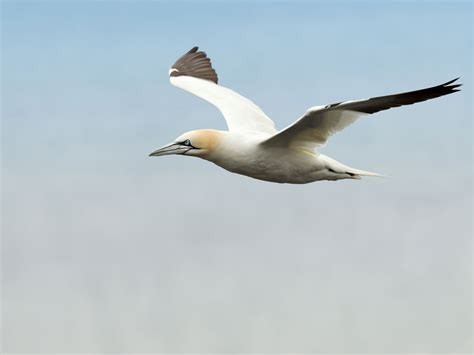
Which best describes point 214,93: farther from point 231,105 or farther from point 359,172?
point 359,172

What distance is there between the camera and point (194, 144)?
34.9 feet

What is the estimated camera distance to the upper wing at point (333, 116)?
961 centimetres

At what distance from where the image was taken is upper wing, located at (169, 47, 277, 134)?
40.9 ft

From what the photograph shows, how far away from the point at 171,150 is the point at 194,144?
27cm

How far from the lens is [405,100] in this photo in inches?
382

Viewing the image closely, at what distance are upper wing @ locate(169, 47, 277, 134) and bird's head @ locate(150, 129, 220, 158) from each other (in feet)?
4.53

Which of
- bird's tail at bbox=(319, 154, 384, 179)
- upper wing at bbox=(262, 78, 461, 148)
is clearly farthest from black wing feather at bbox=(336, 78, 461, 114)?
bird's tail at bbox=(319, 154, 384, 179)

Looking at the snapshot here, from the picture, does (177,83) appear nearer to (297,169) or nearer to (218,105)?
(218,105)

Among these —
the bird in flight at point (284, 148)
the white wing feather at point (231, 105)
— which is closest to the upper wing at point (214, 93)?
the white wing feather at point (231, 105)

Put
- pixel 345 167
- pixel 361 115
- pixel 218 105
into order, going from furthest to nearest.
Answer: pixel 218 105 < pixel 345 167 < pixel 361 115

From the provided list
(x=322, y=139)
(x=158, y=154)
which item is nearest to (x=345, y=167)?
(x=322, y=139)

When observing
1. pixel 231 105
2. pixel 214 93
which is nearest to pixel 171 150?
pixel 231 105

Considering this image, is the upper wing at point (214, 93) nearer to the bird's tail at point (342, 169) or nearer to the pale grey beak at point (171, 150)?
the bird's tail at point (342, 169)

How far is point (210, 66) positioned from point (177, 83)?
0.78 m
